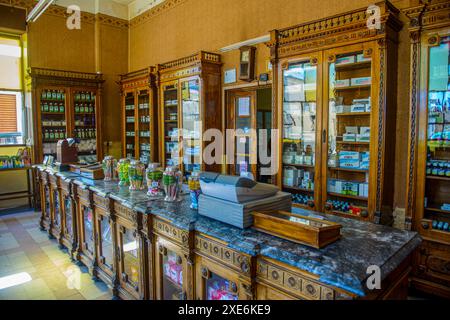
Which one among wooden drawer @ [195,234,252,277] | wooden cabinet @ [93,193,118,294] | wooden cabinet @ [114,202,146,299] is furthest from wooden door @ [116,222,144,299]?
wooden drawer @ [195,234,252,277]

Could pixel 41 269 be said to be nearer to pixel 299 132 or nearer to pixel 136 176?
pixel 136 176

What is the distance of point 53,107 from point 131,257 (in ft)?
16.8

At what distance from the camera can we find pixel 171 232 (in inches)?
83.5

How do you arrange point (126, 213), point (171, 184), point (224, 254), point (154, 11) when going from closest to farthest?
1. point (224, 254)
2. point (171, 184)
3. point (126, 213)
4. point (154, 11)

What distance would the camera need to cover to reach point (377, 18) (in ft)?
10.0

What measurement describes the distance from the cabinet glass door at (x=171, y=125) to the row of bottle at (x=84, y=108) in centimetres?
213

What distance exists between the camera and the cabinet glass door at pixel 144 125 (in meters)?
6.50

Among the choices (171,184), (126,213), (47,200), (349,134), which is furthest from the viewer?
(47,200)

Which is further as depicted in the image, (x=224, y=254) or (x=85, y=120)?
(x=85, y=120)

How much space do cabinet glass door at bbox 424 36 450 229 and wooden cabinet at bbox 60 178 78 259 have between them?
12.5ft

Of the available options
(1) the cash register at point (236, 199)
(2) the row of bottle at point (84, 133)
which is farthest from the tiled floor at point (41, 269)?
(2) the row of bottle at point (84, 133)

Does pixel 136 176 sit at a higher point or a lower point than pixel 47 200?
higher

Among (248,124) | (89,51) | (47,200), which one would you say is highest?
(89,51)

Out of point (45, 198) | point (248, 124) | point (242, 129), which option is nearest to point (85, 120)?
point (45, 198)
